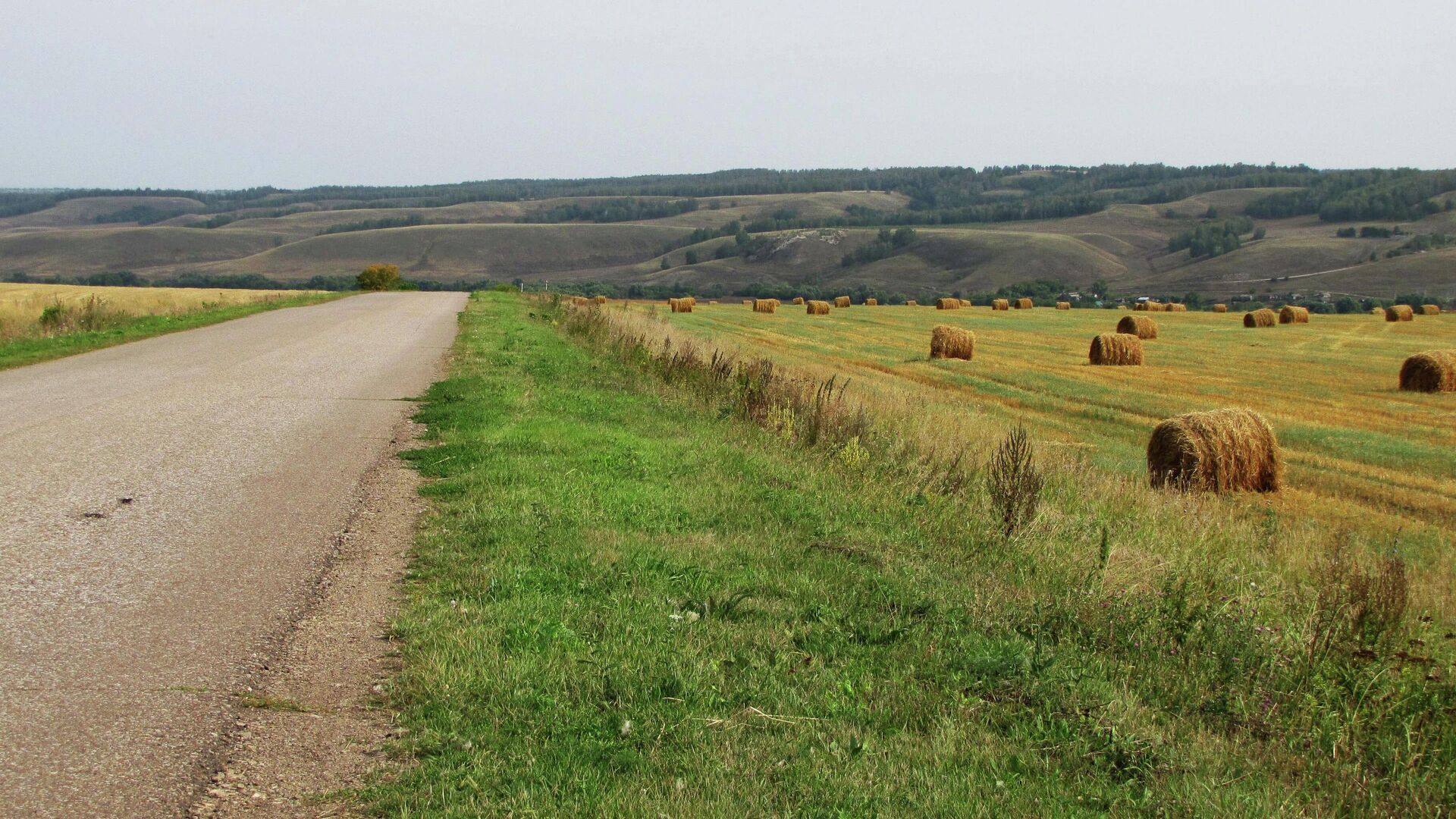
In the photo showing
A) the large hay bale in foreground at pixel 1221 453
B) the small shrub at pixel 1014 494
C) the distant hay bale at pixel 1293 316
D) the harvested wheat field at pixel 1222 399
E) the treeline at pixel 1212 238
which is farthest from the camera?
the treeline at pixel 1212 238

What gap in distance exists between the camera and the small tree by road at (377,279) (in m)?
73.0

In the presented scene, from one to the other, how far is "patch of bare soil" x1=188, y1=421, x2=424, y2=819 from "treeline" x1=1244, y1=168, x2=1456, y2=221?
154m

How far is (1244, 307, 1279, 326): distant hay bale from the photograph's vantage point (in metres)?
52.1

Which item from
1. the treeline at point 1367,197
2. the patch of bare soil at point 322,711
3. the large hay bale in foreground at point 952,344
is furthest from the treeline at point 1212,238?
the patch of bare soil at point 322,711

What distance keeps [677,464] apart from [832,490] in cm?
149

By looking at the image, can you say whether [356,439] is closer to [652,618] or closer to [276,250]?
[652,618]

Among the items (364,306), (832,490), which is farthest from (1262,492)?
(364,306)

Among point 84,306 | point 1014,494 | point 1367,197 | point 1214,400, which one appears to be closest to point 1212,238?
point 1367,197

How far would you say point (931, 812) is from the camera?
12.8 feet

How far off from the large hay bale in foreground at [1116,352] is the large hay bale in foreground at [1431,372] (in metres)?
7.05

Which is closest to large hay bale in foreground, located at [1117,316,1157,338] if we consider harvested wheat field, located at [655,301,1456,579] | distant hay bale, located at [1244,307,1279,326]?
harvested wheat field, located at [655,301,1456,579]

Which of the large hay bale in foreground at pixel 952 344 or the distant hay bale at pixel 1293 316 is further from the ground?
the large hay bale in foreground at pixel 952 344

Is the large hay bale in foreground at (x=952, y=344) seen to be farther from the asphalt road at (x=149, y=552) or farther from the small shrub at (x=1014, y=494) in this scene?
the small shrub at (x=1014, y=494)

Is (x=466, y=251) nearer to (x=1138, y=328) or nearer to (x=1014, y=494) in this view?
(x=1138, y=328)
